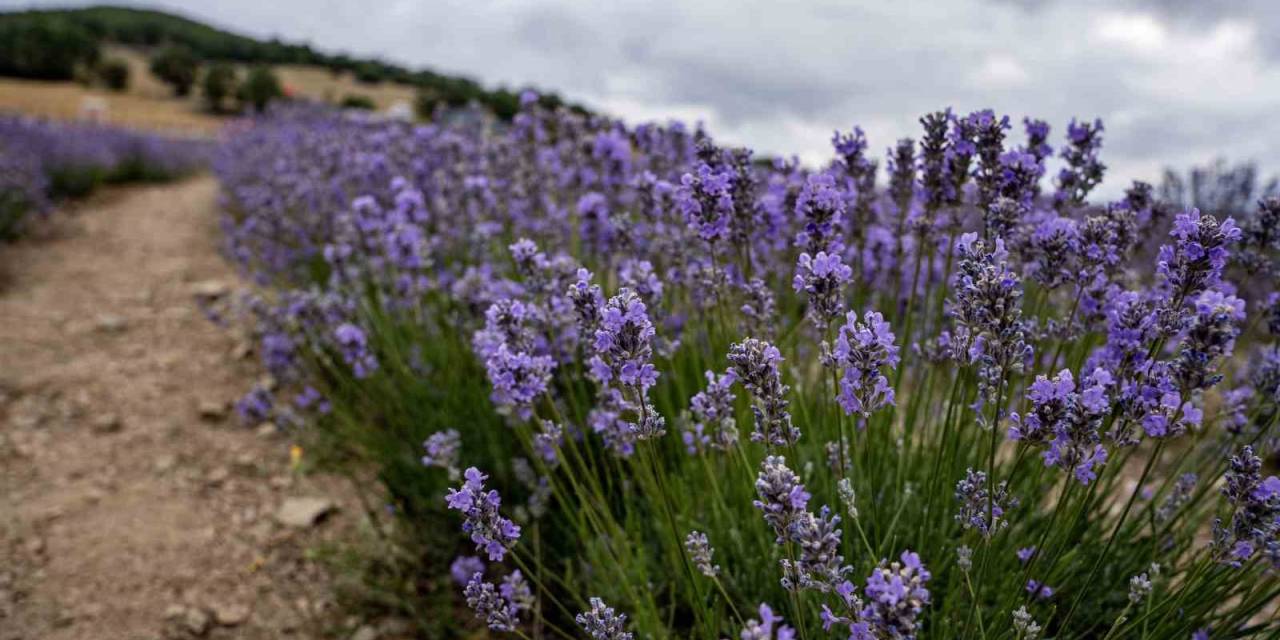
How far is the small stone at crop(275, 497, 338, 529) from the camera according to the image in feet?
11.5

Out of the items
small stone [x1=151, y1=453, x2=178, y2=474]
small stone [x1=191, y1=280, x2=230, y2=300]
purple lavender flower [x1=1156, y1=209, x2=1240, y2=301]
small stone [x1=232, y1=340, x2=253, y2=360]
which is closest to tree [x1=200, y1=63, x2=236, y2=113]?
small stone [x1=191, y1=280, x2=230, y2=300]

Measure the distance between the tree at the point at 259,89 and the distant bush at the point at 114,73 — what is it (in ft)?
16.5

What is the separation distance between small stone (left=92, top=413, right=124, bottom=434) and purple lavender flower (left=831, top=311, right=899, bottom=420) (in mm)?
4396

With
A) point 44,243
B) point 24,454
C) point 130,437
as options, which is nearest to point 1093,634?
point 130,437

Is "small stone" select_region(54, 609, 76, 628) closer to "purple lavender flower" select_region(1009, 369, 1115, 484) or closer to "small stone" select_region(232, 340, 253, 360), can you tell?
"small stone" select_region(232, 340, 253, 360)

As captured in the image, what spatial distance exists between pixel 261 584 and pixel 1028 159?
3144mm

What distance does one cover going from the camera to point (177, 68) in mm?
28016

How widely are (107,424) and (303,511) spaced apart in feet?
5.46

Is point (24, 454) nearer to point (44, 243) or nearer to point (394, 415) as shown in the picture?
point (394, 415)

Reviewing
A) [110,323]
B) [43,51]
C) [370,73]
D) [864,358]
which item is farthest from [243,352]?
[370,73]

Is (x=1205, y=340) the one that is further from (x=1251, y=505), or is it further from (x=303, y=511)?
(x=303, y=511)

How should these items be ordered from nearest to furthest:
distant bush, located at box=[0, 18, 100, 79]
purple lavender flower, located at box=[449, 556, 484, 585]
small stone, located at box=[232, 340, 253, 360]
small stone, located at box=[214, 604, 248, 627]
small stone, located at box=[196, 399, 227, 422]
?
1. purple lavender flower, located at box=[449, 556, 484, 585]
2. small stone, located at box=[214, 604, 248, 627]
3. small stone, located at box=[196, 399, 227, 422]
4. small stone, located at box=[232, 340, 253, 360]
5. distant bush, located at box=[0, 18, 100, 79]

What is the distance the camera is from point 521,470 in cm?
257

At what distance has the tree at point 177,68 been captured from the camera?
2792cm
